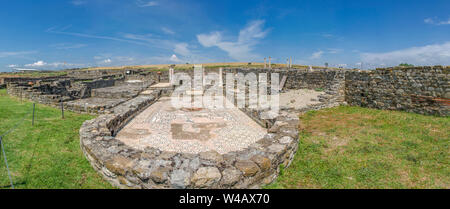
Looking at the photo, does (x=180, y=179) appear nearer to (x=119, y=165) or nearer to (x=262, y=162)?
(x=119, y=165)

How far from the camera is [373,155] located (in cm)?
531

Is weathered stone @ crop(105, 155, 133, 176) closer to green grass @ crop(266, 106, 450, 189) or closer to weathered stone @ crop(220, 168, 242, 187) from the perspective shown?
weathered stone @ crop(220, 168, 242, 187)

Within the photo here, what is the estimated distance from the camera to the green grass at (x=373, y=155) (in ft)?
14.0

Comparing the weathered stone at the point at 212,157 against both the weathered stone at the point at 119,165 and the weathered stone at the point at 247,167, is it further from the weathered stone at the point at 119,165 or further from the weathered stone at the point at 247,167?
the weathered stone at the point at 119,165

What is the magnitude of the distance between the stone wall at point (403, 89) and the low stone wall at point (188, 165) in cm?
781

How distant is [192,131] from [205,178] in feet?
15.1

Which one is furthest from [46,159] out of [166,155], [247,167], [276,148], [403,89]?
[403,89]

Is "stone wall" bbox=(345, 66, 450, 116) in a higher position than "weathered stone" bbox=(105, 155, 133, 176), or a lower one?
higher

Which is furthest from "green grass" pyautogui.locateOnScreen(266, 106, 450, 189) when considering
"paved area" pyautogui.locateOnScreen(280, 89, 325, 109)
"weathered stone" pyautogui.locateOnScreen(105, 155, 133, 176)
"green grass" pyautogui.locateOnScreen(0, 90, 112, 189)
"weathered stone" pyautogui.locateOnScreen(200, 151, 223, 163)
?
"green grass" pyautogui.locateOnScreen(0, 90, 112, 189)

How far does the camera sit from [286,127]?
655cm

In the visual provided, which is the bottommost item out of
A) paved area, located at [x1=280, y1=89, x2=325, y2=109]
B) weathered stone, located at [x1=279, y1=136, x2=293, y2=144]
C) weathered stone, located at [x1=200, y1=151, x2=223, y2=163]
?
weathered stone, located at [x1=200, y1=151, x2=223, y2=163]

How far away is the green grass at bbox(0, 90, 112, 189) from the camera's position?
167 inches

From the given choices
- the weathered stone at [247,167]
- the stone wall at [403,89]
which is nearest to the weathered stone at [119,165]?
the weathered stone at [247,167]

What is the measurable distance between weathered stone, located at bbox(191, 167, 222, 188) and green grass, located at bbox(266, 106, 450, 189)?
132cm
